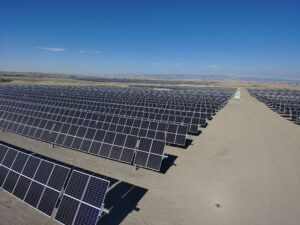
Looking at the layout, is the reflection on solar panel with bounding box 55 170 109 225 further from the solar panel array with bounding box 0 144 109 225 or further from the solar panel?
the solar panel

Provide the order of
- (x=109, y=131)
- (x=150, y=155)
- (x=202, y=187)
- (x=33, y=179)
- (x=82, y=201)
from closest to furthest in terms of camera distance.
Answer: (x=82, y=201) < (x=33, y=179) < (x=202, y=187) < (x=150, y=155) < (x=109, y=131)

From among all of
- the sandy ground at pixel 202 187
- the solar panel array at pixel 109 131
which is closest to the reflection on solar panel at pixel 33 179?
the sandy ground at pixel 202 187

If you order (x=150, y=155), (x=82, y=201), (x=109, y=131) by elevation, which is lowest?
(x=150, y=155)

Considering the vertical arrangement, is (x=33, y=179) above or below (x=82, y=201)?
above

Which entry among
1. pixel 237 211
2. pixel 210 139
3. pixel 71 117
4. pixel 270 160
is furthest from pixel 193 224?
pixel 71 117

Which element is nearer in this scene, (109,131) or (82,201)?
(82,201)

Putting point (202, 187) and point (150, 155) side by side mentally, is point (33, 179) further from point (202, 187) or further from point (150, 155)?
point (202, 187)

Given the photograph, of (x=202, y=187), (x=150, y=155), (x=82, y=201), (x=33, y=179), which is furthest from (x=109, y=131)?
(x=82, y=201)

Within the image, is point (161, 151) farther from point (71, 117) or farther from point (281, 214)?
point (71, 117)
